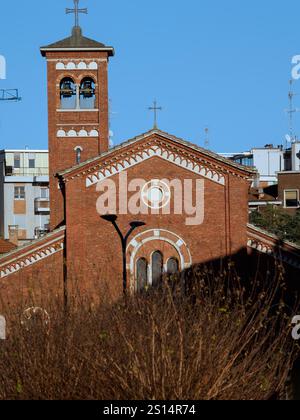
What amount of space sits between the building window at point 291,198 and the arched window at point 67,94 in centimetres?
3499

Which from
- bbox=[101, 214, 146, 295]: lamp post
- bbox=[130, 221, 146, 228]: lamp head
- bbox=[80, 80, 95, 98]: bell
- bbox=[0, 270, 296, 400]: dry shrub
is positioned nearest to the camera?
bbox=[0, 270, 296, 400]: dry shrub

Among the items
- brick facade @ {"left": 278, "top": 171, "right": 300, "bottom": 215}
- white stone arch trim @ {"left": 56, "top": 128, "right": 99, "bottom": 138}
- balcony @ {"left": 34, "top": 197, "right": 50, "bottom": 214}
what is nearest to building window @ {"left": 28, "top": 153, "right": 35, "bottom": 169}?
balcony @ {"left": 34, "top": 197, "right": 50, "bottom": 214}

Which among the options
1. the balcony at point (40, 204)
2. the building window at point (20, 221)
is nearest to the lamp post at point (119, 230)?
the building window at point (20, 221)

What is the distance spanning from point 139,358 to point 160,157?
2078 cm

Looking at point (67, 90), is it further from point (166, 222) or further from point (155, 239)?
point (155, 239)

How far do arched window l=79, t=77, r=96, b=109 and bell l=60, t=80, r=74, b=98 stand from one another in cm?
47

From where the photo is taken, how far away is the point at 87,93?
4825cm

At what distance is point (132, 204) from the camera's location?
36281mm

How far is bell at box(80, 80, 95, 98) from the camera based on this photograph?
158ft

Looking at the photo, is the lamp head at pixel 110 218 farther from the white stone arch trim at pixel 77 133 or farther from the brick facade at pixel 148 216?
the white stone arch trim at pixel 77 133

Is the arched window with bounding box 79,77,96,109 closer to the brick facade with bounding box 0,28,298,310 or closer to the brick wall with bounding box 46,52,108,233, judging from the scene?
the brick wall with bounding box 46,52,108,233

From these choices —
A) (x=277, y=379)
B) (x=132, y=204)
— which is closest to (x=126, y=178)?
(x=132, y=204)

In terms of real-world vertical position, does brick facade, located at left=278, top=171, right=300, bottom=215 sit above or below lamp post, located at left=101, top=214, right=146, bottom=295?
above

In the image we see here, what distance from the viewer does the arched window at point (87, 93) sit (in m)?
48.1
